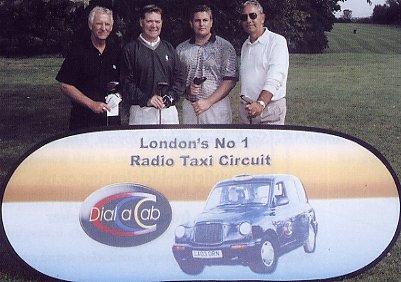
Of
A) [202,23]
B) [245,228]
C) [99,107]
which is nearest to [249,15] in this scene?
[202,23]

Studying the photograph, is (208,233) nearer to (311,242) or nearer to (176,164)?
(176,164)

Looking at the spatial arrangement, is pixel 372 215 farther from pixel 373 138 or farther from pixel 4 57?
pixel 4 57

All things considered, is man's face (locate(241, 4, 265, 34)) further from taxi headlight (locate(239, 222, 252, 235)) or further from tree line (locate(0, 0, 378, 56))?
taxi headlight (locate(239, 222, 252, 235))

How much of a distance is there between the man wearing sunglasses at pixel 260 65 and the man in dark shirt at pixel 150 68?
34cm

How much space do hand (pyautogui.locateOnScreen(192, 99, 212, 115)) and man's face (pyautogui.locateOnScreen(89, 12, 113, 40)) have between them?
1.78ft

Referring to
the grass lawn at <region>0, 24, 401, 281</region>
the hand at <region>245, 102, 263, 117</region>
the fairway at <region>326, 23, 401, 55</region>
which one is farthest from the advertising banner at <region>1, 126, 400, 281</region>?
the fairway at <region>326, 23, 401, 55</region>

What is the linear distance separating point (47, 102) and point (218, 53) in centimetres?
170

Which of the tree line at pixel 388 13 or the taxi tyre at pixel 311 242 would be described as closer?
the taxi tyre at pixel 311 242

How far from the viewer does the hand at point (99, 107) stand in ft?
11.3

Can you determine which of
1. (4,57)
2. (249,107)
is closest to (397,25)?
(249,107)

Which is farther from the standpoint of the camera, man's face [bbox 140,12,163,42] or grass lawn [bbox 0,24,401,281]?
grass lawn [bbox 0,24,401,281]

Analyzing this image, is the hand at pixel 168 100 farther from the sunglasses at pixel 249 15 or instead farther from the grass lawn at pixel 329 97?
the sunglasses at pixel 249 15

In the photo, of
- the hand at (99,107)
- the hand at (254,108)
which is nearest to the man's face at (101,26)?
the hand at (99,107)

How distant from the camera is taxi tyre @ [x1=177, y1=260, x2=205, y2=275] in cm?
349
